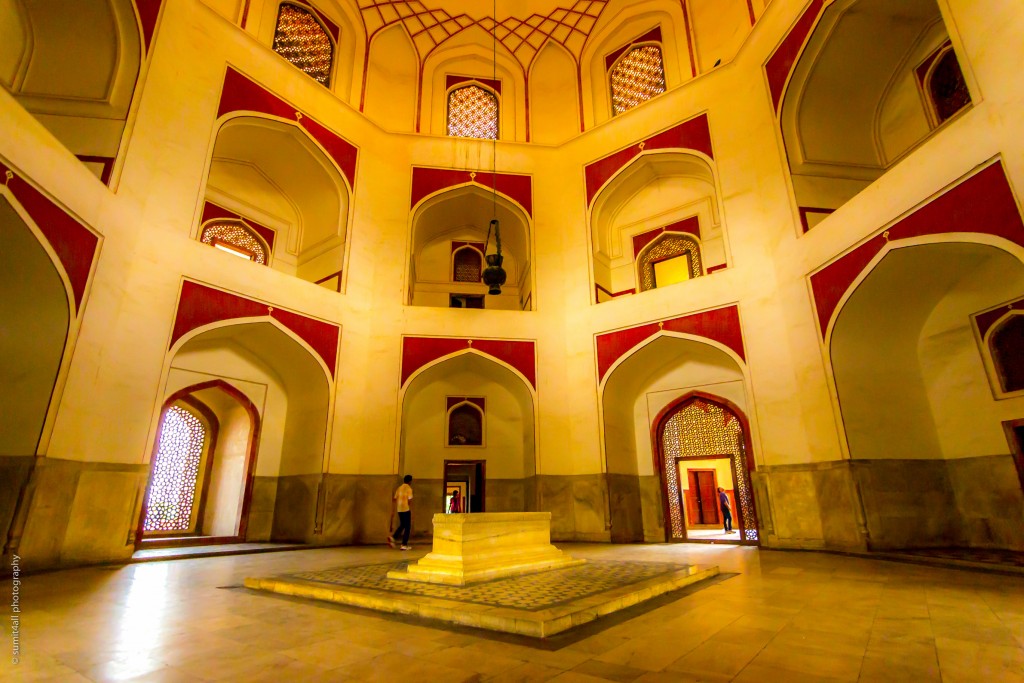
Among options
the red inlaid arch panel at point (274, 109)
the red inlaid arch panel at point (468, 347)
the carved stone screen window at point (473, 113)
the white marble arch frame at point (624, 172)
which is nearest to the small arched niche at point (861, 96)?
the white marble arch frame at point (624, 172)

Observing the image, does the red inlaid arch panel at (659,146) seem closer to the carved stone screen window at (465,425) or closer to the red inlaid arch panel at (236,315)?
the carved stone screen window at (465,425)

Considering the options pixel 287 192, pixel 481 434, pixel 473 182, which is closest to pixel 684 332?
pixel 481 434

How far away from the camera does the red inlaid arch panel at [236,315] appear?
7.09 meters

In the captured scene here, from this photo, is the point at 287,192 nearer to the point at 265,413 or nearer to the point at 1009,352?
the point at 265,413

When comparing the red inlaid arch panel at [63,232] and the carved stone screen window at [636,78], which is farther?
the carved stone screen window at [636,78]

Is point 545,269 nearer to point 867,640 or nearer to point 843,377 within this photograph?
point 843,377

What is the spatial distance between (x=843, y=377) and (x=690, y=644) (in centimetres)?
557

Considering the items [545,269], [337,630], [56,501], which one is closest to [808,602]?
[337,630]

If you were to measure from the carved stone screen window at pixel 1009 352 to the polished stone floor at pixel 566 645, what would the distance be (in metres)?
3.33

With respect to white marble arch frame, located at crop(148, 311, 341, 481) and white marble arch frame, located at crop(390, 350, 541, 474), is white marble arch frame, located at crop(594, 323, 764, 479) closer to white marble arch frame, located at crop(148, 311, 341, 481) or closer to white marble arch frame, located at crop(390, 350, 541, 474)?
white marble arch frame, located at crop(390, 350, 541, 474)

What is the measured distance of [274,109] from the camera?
8.93 metres

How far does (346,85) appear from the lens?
10.4 metres

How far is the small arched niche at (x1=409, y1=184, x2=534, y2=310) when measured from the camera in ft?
35.4

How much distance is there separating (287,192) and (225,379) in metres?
4.01
